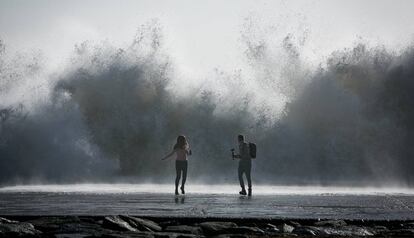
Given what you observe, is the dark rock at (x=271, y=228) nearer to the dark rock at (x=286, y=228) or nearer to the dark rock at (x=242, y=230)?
the dark rock at (x=286, y=228)

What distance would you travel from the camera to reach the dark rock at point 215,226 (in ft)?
25.0

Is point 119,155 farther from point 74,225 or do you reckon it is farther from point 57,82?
point 74,225

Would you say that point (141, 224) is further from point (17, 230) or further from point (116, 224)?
point (17, 230)

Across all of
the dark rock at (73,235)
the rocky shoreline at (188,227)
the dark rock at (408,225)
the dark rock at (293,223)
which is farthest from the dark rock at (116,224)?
the dark rock at (408,225)

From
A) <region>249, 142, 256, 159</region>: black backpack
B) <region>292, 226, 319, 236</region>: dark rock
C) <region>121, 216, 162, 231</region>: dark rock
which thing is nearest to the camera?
<region>292, 226, 319, 236</region>: dark rock

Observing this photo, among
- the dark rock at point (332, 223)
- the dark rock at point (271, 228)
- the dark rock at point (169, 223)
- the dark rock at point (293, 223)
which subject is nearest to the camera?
the dark rock at point (271, 228)

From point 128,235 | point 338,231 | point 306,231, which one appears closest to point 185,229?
point 128,235

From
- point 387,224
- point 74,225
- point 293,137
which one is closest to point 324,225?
point 387,224

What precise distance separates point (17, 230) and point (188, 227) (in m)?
1.87

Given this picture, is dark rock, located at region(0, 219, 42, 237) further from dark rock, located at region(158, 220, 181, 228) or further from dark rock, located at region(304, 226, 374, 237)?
dark rock, located at region(304, 226, 374, 237)

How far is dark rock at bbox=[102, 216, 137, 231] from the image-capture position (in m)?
7.62

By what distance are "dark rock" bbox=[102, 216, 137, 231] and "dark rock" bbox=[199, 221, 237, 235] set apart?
2.62ft

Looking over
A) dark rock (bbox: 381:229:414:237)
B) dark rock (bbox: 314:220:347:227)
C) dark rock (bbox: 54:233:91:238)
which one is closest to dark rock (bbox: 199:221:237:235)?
dark rock (bbox: 314:220:347:227)

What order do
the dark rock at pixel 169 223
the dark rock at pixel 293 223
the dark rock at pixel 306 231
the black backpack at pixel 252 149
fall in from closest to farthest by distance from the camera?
the dark rock at pixel 306 231
the dark rock at pixel 293 223
the dark rock at pixel 169 223
the black backpack at pixel 252 149
